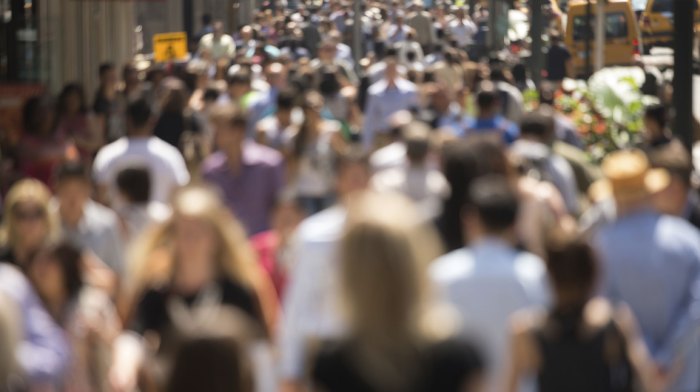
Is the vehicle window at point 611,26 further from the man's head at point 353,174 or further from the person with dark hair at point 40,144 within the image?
the man's head at point 353,174

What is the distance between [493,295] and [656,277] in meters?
1.29

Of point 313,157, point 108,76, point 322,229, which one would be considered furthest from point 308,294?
point 108,76

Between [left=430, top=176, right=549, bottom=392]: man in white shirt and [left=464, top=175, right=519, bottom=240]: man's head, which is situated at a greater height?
[left=464, top=175, right=519, bottom=240]: man's head

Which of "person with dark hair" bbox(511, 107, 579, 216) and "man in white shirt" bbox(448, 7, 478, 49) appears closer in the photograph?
"person with dark hair" bbox(511, 107, 579, 216)

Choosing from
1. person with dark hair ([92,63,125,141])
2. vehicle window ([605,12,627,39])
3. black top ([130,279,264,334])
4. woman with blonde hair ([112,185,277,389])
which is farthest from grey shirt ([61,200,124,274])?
vehicle window ([605,12,627,39])

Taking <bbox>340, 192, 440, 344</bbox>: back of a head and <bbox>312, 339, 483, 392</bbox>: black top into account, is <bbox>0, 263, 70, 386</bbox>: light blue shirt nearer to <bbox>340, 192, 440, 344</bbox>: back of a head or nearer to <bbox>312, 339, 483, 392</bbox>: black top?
<bbox>312, 339, 483, 392</bbox>: black top

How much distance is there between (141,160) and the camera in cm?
1130

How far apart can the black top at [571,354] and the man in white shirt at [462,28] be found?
34530 mm

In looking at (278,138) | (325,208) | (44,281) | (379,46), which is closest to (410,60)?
(379,46)

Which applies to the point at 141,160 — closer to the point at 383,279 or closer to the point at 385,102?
the point at 385,102

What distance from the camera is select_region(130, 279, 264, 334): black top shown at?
257 inches

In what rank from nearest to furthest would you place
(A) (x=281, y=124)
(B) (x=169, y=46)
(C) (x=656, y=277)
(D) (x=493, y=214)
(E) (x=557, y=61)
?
1. (D) (x=493, y=214)
2. (C) (x=656, y=277)
3. (A) (x=281, y=124)
4. (B) (x=169, y=46)
5. (E) (x=557, y=61)

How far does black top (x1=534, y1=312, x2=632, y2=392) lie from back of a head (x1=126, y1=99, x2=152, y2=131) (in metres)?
5.81

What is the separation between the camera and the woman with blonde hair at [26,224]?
8.14 metres
